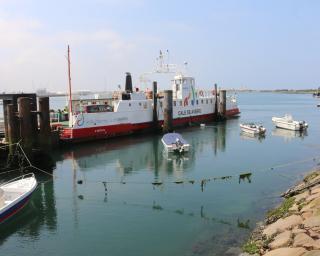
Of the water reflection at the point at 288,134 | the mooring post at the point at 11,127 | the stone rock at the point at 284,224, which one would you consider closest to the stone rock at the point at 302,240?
the stone rock at the point at 284,224

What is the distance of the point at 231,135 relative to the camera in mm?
45781

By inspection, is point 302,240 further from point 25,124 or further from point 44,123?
point 44,123

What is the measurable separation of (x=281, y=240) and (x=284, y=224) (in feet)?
5.23

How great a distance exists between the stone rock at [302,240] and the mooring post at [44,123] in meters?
20.4

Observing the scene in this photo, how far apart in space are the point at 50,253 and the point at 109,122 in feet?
91.9

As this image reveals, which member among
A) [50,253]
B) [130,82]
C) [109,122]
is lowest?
[50,253]

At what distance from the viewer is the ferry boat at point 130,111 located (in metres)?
38.2

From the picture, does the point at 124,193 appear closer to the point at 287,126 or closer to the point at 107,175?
the point at 107,175

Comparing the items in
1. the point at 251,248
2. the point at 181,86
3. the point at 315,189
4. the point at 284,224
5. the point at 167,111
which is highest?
the point at 181,86

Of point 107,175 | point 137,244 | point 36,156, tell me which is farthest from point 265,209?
point 36,156

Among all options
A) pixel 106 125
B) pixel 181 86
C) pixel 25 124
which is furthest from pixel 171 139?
pixel 181 86

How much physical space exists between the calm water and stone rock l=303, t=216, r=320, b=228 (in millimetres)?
2582

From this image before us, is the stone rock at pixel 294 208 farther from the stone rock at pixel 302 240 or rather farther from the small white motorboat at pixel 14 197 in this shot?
the small white motorboat at pixel 14 197

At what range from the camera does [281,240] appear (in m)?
11.3
